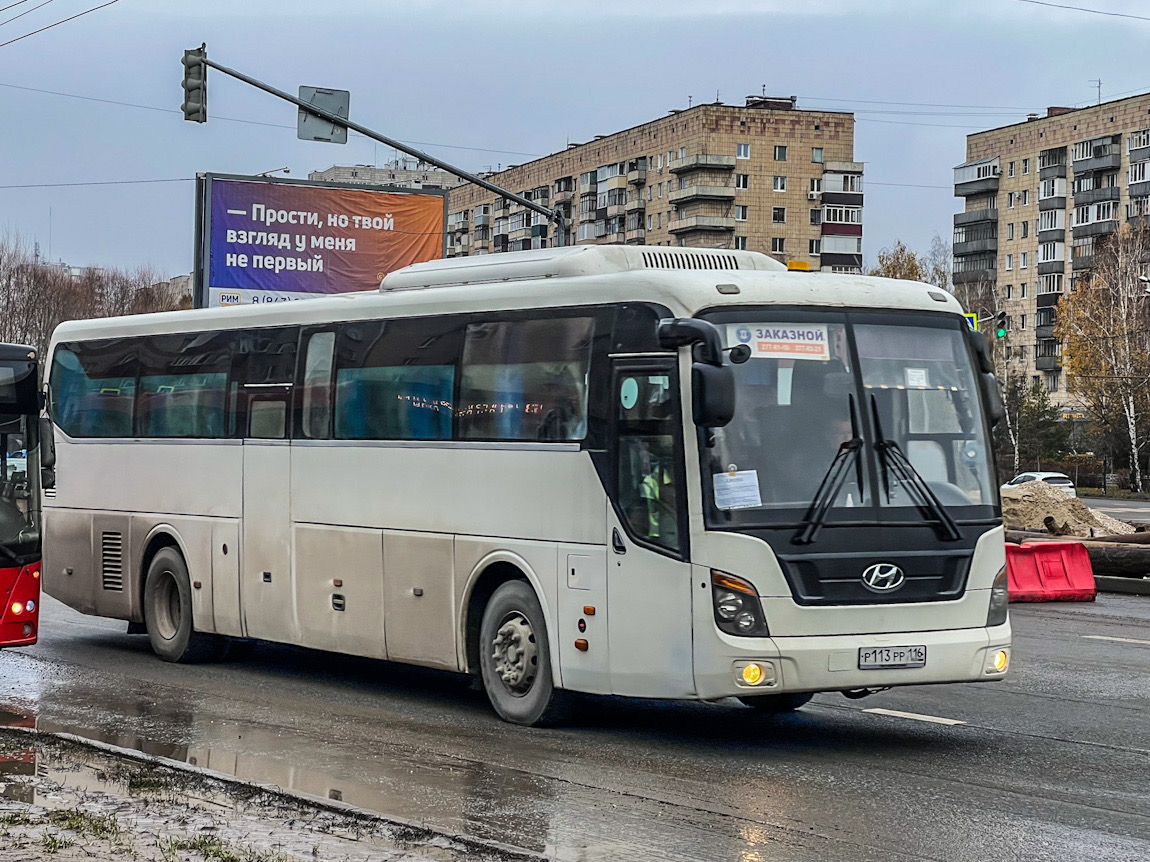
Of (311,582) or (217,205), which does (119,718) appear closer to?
(311,582)

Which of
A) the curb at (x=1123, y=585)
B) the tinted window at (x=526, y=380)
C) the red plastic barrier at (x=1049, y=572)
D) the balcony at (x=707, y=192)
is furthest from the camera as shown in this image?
the balcony at (x=707, y=192)

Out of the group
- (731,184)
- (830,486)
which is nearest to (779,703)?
(830,486)

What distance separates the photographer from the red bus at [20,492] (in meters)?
13.0

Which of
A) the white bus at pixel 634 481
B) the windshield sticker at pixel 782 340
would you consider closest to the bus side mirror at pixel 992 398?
the white bus at pixel 634 481

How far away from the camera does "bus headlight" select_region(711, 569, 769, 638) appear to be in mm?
9789

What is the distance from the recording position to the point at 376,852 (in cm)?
700

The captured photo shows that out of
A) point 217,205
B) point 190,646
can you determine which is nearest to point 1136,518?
point 217,205

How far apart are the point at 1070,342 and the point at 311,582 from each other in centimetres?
8165

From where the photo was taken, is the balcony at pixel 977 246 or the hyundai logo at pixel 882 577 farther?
the balcony at pixel 977 246

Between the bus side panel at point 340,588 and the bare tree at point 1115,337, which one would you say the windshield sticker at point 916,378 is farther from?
the bare tree at point 1115,337

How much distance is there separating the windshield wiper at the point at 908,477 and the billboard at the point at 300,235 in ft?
92.4

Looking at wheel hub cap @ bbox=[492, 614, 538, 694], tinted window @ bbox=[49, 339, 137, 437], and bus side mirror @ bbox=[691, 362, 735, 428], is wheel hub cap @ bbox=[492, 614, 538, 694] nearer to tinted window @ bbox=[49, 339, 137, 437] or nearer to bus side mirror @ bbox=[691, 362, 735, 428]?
bus side mirror @ bbox=[691, 362, 735, 428]

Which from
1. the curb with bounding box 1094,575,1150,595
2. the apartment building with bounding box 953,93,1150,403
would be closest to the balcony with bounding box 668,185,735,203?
the apartment building with bounding box 953,93,1150,403

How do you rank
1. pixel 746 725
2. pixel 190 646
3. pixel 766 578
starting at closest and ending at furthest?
1. pixel 766 578
2. pixel 746 725
3. pixel 190 646
